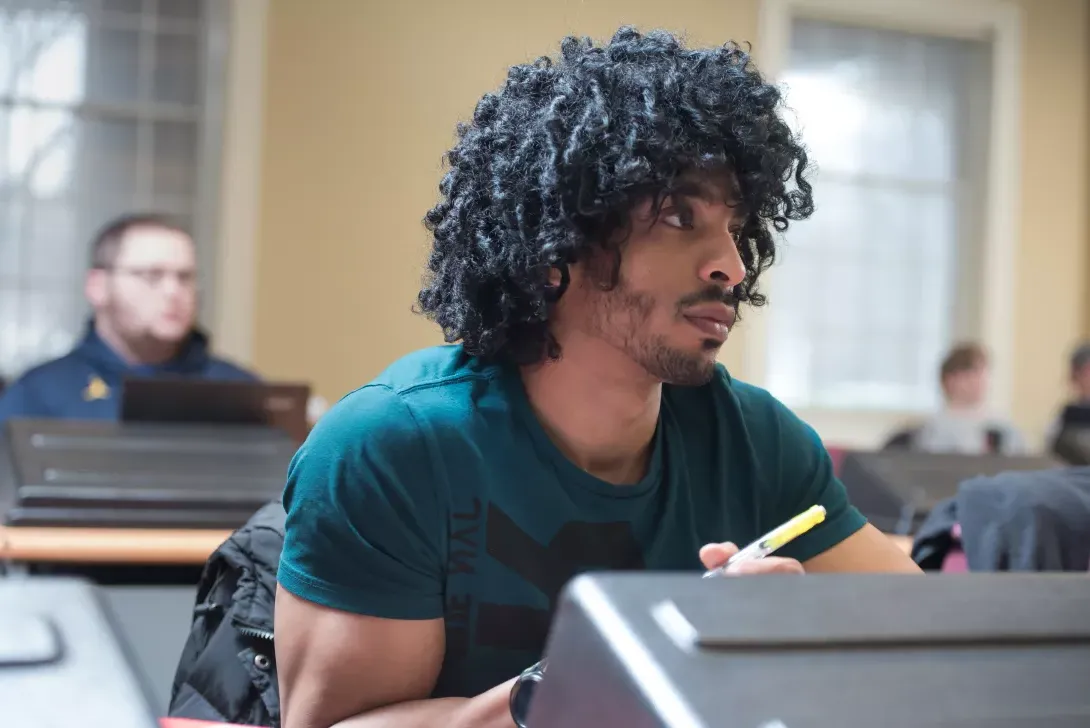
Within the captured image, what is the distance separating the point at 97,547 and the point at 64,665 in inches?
56.3

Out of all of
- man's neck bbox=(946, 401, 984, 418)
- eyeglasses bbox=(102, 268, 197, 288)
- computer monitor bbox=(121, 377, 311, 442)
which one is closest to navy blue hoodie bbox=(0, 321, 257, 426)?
eyeglasses bbox=(102, 268, 197, 288)

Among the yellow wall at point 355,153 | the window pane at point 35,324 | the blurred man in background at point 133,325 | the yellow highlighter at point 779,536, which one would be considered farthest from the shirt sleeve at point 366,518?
the window pane at point 35,324

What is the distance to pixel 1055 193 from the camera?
6289 millimetres

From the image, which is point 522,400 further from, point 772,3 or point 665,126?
point 772,3

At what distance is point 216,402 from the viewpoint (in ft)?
7.57

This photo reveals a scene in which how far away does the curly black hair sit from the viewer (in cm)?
113

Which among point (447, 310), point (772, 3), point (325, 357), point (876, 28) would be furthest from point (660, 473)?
point (876, 28)

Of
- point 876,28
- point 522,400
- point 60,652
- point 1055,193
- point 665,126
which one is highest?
point 876,28

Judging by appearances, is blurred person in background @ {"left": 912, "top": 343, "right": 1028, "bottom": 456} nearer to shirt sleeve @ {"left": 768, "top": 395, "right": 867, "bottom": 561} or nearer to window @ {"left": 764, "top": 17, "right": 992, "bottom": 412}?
window @ {"left": 764, "top": 17, "right": 992, "bottom": 412}

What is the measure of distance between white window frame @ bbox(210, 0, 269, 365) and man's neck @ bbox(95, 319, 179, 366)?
4.47 feet

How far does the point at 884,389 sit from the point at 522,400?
5287mm

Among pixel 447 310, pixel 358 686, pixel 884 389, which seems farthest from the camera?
pixel 884 389

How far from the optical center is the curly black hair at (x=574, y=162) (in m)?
1.13

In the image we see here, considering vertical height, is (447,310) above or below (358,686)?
above
